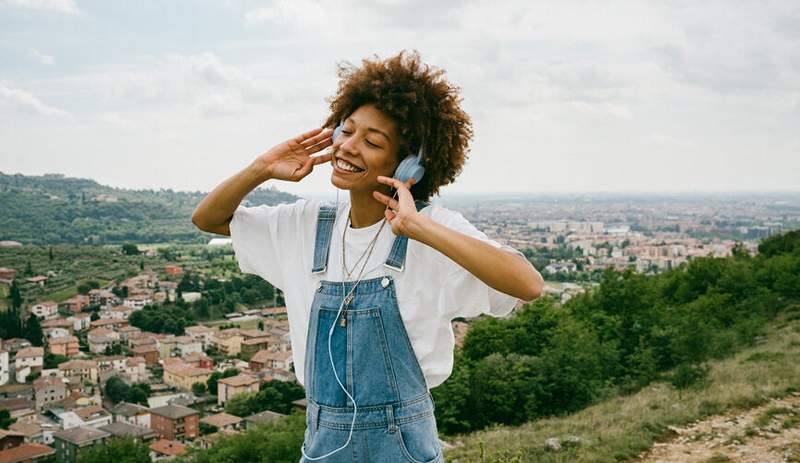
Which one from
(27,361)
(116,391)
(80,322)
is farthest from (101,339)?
(116,391)

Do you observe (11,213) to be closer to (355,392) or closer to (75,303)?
(75,303)

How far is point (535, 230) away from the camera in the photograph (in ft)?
301

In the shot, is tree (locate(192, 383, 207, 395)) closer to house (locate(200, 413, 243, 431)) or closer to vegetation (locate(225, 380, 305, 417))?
vegetation (locate(225, 380, 305, 417))

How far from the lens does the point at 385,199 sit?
50.3 inches

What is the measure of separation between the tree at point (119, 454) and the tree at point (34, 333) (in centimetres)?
2639

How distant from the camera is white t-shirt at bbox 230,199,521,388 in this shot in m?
1.23

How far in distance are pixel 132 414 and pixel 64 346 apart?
1418 centimetres

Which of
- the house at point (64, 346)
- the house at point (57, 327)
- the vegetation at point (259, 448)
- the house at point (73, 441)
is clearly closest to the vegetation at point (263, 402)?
the house at point (73, 441)

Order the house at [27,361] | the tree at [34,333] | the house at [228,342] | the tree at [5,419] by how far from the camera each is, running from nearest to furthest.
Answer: the tree at [5,419]
the house at [27,361]
the tree at [34,333]
the house at [228,342]

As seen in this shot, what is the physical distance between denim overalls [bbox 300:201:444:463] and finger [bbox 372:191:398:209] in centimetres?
7

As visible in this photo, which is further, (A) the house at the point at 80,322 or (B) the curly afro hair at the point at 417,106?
(A) the house at the point at 80,322

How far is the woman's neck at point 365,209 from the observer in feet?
4.51

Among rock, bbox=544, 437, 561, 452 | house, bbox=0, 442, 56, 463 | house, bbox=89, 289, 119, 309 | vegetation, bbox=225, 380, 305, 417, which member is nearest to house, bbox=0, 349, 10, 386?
house, bbox=89, 289, 119, 309

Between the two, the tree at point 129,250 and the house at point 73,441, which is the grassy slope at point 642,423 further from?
the tree at point 129,250
